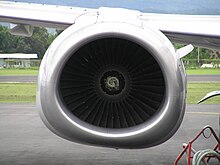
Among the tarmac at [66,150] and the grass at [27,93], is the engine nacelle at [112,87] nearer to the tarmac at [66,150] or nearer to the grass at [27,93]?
the tarmac at [66,150]

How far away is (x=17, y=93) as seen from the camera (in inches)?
980

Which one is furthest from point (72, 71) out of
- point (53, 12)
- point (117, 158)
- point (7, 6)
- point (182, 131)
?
point (182, 131)

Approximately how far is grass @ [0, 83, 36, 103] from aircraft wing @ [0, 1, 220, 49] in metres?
14.9

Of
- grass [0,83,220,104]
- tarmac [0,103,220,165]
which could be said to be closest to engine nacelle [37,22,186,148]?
tarmac [0,103,220,165]

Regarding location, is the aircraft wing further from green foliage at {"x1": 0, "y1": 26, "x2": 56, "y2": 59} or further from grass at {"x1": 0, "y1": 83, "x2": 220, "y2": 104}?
green foliage at {"x1": 0, "y1": 26, "x2": 56, "y2": 59}

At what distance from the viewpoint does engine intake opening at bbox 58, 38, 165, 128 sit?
5230 mm

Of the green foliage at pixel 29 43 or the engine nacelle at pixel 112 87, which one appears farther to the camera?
the green foliage at pixel 29 43

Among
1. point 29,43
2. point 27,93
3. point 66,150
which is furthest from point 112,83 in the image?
point 29,43

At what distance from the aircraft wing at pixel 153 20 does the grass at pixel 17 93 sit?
48.9 ft

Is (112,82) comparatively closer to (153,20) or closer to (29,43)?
(153,20)

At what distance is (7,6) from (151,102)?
256cm

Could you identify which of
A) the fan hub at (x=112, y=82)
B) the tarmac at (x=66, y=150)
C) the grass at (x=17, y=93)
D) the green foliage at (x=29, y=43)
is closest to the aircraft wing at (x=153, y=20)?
the fan hub at (x=112, y=82)

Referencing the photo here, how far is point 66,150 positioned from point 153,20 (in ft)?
14.1

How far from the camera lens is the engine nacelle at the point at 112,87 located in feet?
15.8
